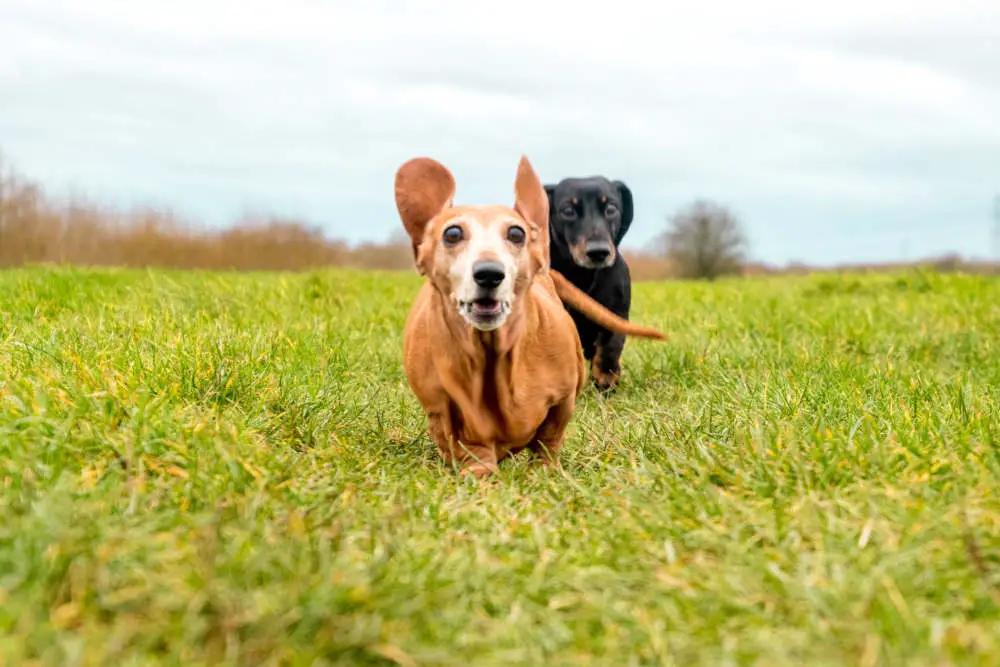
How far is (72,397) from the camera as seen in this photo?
2.95 m

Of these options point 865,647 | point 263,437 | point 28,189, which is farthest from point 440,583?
point 28,189

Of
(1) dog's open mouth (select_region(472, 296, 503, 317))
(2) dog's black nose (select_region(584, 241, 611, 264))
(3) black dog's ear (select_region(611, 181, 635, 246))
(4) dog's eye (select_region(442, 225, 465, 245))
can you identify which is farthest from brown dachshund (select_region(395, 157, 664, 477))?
(3) black dog's ear (select_region(611, 181, 635, 246))

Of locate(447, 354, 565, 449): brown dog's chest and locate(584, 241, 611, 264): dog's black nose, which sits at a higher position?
locate(584, 241, 611, 264): dog's black nose

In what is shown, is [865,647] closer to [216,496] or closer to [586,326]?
[216,496]

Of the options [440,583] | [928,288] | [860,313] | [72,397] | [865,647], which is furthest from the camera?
[928,288]

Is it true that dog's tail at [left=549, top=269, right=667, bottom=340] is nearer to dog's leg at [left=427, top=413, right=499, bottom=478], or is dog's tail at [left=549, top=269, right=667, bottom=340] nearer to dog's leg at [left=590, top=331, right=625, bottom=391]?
dog's leg at [left=427, top=413, right=499, bottom=478]

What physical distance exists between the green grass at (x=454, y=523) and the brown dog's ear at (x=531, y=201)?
85 centimetres

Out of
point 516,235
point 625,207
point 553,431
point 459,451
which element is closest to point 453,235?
point 516,235

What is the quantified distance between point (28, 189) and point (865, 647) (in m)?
11.9

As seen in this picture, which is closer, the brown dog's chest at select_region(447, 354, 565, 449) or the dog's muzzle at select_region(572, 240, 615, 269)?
the brown dog's chest at select_region(447, 354, 565, 449)

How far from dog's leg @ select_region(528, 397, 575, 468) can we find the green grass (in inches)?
3.7

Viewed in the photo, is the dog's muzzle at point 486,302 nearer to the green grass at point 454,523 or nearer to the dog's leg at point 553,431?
the green grass at point 454,523

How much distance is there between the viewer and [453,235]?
10.3 feet

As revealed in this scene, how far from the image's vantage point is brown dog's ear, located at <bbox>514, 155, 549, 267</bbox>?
3.44 m
